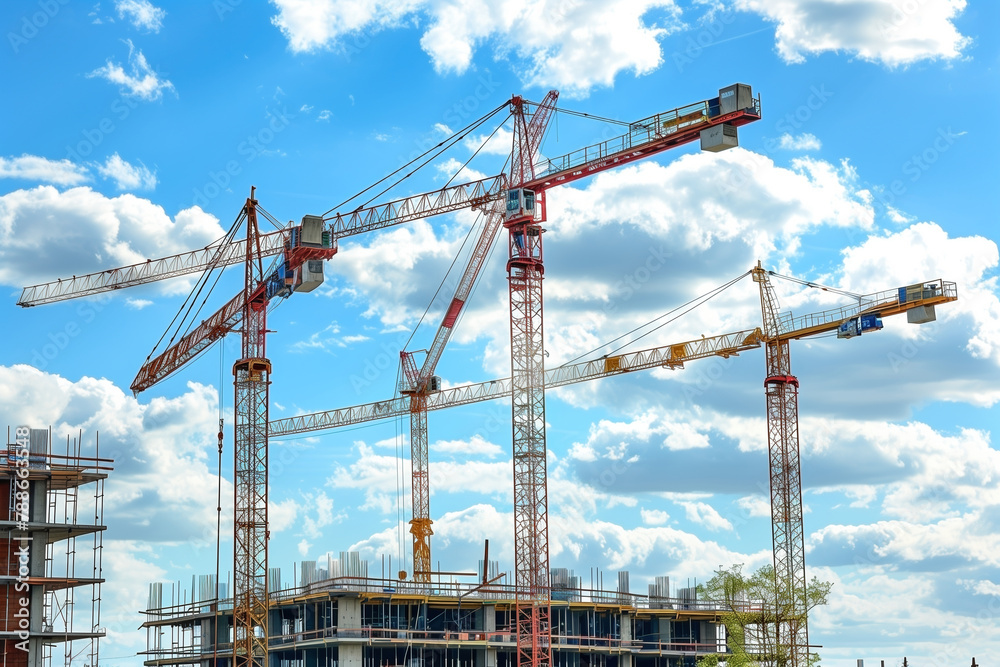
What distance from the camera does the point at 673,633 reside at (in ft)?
371

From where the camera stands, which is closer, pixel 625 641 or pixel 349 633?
pixel 349 633

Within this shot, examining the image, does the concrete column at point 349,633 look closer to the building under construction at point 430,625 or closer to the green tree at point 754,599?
the building under construction at point 430,625

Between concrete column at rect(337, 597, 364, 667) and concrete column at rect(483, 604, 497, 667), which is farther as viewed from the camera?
concrete column at rect(483, 604, 497, 667)

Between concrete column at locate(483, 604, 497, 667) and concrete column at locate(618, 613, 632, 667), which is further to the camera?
concrete column at locate(618, 613, 632, 667)

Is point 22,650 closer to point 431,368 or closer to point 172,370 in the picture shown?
point 172,370

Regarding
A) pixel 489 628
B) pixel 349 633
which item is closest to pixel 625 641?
pixel 489 628

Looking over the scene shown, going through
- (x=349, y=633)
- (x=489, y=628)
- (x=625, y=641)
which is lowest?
(x=625, y=641)

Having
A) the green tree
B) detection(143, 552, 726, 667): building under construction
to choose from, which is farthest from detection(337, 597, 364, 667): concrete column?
the green tree

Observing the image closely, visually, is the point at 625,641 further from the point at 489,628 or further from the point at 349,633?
the point at 349,633

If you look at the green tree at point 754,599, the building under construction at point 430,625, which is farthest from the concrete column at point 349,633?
the green tree at point 754,599

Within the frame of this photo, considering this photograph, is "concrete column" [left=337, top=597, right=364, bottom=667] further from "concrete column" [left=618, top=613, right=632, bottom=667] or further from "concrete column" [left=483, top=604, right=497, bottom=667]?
"concrete column" [left=618, top=613, right=632, bottom=667]

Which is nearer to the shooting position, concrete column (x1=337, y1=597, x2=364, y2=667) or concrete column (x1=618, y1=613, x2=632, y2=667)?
concrete column (x1=337, y1=597, x2=364, y2=667)

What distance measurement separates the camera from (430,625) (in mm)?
99250

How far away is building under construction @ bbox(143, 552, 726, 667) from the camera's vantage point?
309ft
